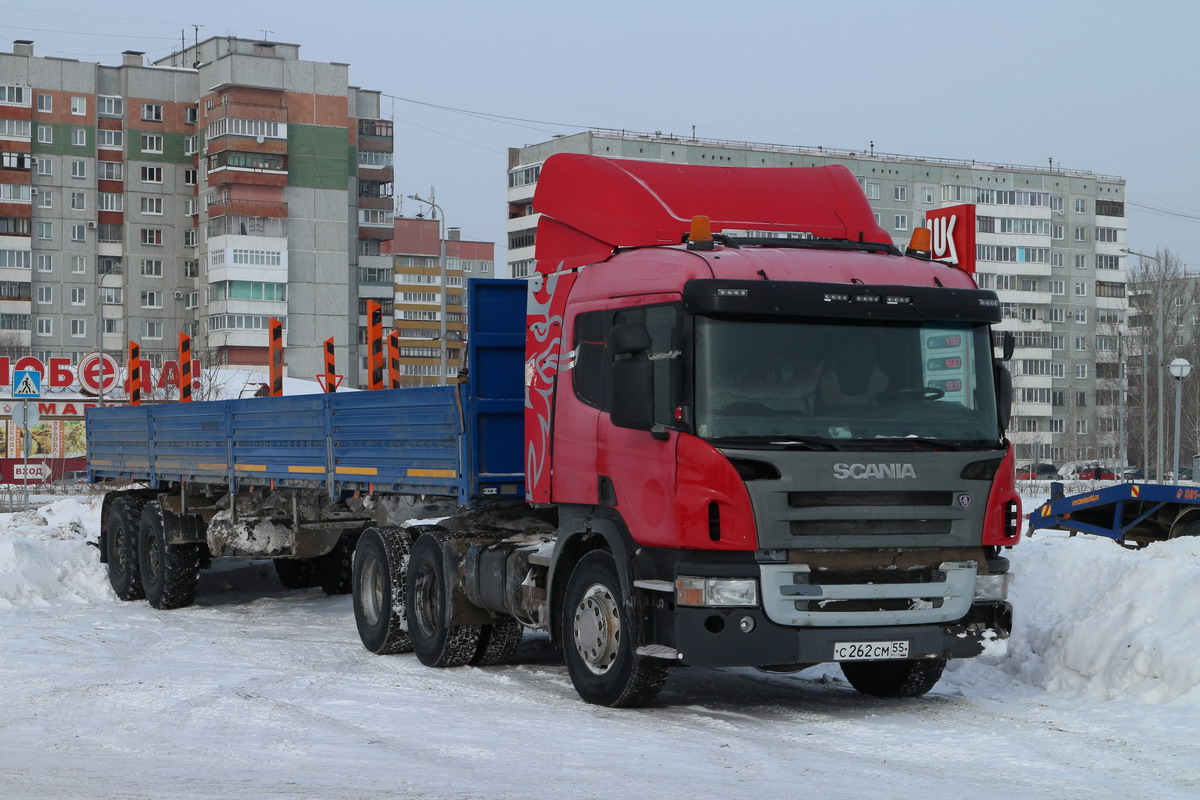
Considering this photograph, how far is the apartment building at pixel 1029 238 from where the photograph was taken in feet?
327

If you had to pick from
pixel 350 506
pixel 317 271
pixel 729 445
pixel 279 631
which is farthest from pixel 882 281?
pixel 317 271

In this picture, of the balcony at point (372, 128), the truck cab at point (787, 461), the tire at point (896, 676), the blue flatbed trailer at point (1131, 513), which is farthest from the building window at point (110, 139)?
the tire at point (896, 676)

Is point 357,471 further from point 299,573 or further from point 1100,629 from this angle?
point 299,573

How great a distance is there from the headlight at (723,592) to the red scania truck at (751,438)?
17 millimetres

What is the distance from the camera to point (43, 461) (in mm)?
63094

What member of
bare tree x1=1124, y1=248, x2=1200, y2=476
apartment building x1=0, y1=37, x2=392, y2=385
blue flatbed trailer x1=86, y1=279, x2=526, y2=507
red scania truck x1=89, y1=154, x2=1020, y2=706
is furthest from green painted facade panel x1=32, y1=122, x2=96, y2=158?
red scania truck x1=89, y1=154, x2=1020, y2=706

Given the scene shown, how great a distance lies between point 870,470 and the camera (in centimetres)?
885

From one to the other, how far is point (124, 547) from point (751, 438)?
39.6 feet

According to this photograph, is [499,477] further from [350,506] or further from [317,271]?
[317,271]

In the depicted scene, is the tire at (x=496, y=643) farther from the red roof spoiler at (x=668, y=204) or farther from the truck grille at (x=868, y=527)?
the truck grille at (x=868, y=527)

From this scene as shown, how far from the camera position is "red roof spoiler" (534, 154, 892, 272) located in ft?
33.5

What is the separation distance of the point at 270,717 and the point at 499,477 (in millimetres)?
2646

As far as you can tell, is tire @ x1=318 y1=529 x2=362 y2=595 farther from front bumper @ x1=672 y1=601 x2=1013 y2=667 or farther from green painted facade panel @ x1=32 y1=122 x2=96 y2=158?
green painted facade panel @ x1=32 y1=122 x2=96 y2=158

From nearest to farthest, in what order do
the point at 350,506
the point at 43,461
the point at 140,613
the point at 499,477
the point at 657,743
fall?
the point at 657,743 → the point at 499,477 → the point at 350,506 → the point at 140,613 → the point at 43,461
